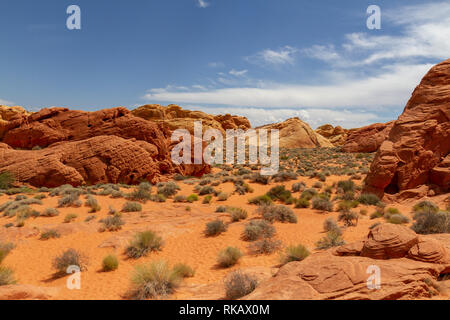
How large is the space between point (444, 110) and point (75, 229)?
1874 cm

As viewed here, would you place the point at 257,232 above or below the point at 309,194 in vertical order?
below

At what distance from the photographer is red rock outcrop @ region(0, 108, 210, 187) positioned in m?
17.8

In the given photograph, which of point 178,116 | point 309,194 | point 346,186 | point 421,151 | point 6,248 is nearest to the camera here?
point 6,248

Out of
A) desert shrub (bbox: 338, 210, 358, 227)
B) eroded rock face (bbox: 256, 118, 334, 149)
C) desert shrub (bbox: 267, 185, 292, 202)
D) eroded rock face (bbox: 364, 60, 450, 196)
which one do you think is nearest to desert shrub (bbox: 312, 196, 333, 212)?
desert shrub (bbox: 267, 185, 292, 202)

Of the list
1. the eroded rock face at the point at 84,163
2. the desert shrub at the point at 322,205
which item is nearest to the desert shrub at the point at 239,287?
the desert shrub at the point at 322,205

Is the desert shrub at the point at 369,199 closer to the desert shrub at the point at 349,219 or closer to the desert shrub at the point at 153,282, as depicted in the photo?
the desert shrub at the point at 349,219

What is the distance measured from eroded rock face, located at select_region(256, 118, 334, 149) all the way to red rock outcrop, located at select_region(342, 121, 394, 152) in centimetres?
1166

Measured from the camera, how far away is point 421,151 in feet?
43.2

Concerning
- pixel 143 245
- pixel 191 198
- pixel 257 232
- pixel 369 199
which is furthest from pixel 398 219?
pixel 191 198

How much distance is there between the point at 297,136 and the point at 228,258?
158 ft

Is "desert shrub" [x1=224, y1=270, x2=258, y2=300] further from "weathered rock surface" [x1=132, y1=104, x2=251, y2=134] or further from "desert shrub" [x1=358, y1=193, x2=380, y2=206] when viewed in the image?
"weathered rock surface" [x1=132, y1=104, x2=251, y2=134]

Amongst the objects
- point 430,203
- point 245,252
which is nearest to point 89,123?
point 245,252

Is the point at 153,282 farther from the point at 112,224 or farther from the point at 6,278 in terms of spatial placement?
the point at 112,224
